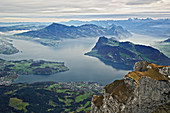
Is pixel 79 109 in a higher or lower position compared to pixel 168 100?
lower

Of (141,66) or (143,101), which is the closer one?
(143,101)

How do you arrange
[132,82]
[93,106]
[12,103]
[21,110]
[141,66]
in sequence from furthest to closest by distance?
[12,103], [21,110], [93,106], [141,66], [132,82]

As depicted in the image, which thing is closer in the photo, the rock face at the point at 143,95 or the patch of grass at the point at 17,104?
the rock face at the point at 143,95

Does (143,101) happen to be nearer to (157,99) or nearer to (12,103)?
(157,99)

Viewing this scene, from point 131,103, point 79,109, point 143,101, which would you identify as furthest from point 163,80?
point 79,109

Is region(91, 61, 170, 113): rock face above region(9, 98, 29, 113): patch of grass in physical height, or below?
above

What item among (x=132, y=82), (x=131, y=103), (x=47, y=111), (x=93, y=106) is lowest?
(x=47, y=111)

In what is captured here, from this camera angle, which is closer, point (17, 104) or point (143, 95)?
point (143, 95)

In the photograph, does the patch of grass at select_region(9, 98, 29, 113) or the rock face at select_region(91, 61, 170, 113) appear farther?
the patch of grass at select_region(9, 98, 29, 113)

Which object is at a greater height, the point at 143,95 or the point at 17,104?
the point at 143,95

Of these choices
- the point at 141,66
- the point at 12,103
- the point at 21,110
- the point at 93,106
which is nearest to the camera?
the point at 141,66

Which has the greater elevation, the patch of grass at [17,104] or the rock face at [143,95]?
the rock face at [143,95]
